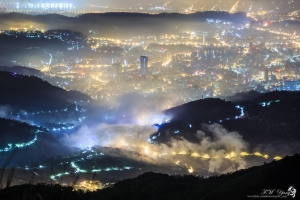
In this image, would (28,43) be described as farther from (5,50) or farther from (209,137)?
(209,137)

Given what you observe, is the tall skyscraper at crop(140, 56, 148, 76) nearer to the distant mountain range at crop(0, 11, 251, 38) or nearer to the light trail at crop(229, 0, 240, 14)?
the distant mountain range at crop(0, 11, 251, 38)

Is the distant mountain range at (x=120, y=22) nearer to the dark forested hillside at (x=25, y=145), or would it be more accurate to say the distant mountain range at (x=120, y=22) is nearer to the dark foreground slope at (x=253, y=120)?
the dark foreground slope at (x=253, y=120)

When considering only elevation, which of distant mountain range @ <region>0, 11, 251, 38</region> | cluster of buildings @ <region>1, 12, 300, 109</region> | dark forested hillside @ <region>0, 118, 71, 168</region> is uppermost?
distant mountain range @ <region>0, 11, 251, 38</region>

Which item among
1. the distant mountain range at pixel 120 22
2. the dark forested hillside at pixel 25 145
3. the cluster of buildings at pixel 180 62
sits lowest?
the cluster of buildings at pixel 180 62

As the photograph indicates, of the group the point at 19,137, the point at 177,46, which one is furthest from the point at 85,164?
the point at 177,46

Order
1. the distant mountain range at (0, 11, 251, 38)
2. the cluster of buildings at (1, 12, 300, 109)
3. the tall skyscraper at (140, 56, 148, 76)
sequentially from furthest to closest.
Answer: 1. the distant mountain range at (0, 11, 251, 38)
2. the tall skyscraper at (140, 56, 148, 76)
3. the cluster of buildings at (1, 12, 300, 109)

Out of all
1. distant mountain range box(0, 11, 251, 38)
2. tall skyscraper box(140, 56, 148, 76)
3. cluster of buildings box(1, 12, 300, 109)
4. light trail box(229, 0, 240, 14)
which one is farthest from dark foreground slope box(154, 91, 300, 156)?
light trail box(229, 0, 240, 14)

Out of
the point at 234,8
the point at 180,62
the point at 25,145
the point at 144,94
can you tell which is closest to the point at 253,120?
the point at 25,145

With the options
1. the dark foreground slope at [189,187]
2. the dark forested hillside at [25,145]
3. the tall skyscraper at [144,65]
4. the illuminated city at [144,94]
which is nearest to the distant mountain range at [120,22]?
the illuminated city at [144,94]

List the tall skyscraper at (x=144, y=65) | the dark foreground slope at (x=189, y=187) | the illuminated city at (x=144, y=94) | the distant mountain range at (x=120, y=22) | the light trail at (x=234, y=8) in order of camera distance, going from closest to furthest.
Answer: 1. the dark foreground slope at (x=189, y=187)
2. the illuminated city at (x=144, y=94)
3. the tall skyscraper at (x=144, y=65)
4. the distant mountain range at (x=120, y=22)
5. the light trail at (x=234, y=8)
